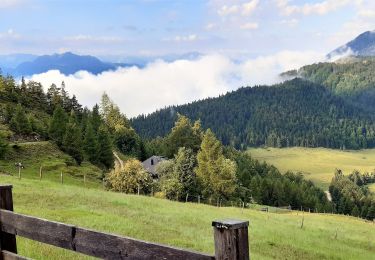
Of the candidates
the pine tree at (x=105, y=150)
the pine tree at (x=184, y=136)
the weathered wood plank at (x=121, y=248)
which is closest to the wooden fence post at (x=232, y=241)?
the weathered wood plank at (x=121, y=248)

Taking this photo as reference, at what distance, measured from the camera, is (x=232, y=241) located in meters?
5.12

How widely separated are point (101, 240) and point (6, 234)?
2870 millimetres

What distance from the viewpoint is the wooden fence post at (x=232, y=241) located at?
5.09 metres

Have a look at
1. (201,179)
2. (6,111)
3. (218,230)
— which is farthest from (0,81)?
(218,230)

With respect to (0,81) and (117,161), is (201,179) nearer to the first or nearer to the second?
(117,161)

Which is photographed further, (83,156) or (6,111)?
(6,111)

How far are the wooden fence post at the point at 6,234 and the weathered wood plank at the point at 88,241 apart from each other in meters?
0.19

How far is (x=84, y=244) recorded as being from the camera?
21.6 feet

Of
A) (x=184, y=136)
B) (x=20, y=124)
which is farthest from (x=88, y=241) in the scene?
(x=184, y=136)

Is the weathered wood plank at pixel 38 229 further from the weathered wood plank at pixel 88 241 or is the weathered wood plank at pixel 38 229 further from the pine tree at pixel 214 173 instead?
the pine tree at pixel 214 173

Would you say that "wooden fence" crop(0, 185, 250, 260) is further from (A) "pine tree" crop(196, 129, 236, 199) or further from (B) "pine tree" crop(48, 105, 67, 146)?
(B) "pine tree" crop(48, 105, 67, 146)

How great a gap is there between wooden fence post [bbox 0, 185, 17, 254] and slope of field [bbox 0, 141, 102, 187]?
6341 cm

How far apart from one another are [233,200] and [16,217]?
89908 millimetres

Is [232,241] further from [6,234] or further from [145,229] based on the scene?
[145,229]
